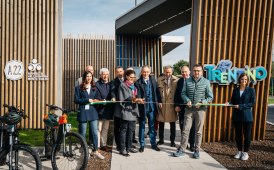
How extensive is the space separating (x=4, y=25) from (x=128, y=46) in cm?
574

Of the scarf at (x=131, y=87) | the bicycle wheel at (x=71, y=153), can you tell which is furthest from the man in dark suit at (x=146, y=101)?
the bicycle wheel at (x=71, y=153)

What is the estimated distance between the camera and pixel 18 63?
6465 millimetres

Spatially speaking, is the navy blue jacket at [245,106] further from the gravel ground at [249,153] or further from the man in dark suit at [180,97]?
the man in dark suit at [180,97]

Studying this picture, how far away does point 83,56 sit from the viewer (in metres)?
11.8

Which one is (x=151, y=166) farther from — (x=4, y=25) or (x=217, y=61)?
(x=4, y=25)

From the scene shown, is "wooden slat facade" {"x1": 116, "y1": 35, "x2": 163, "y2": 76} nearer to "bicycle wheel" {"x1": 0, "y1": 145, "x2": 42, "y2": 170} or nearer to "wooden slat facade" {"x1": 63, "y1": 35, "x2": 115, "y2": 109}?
"wooden slat facade" {"x1": 63, "y1": 35, "x2": 115, "y2": 109}

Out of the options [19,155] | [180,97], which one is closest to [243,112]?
[180,97]

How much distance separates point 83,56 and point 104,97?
23.7 feet

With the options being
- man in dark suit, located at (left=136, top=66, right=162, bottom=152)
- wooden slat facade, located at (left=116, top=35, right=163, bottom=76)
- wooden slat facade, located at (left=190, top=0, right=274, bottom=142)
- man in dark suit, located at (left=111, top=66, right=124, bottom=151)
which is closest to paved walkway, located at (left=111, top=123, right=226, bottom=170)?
man in dark suit, located at (left=136, top=66, right=162, bottom=152)

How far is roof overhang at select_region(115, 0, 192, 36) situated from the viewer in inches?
285

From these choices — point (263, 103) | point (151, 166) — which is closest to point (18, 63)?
point (151, 166)

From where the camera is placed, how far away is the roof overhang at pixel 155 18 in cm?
724

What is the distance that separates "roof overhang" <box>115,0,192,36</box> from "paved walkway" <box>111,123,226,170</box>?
3.87m

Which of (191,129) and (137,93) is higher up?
(137,93)
